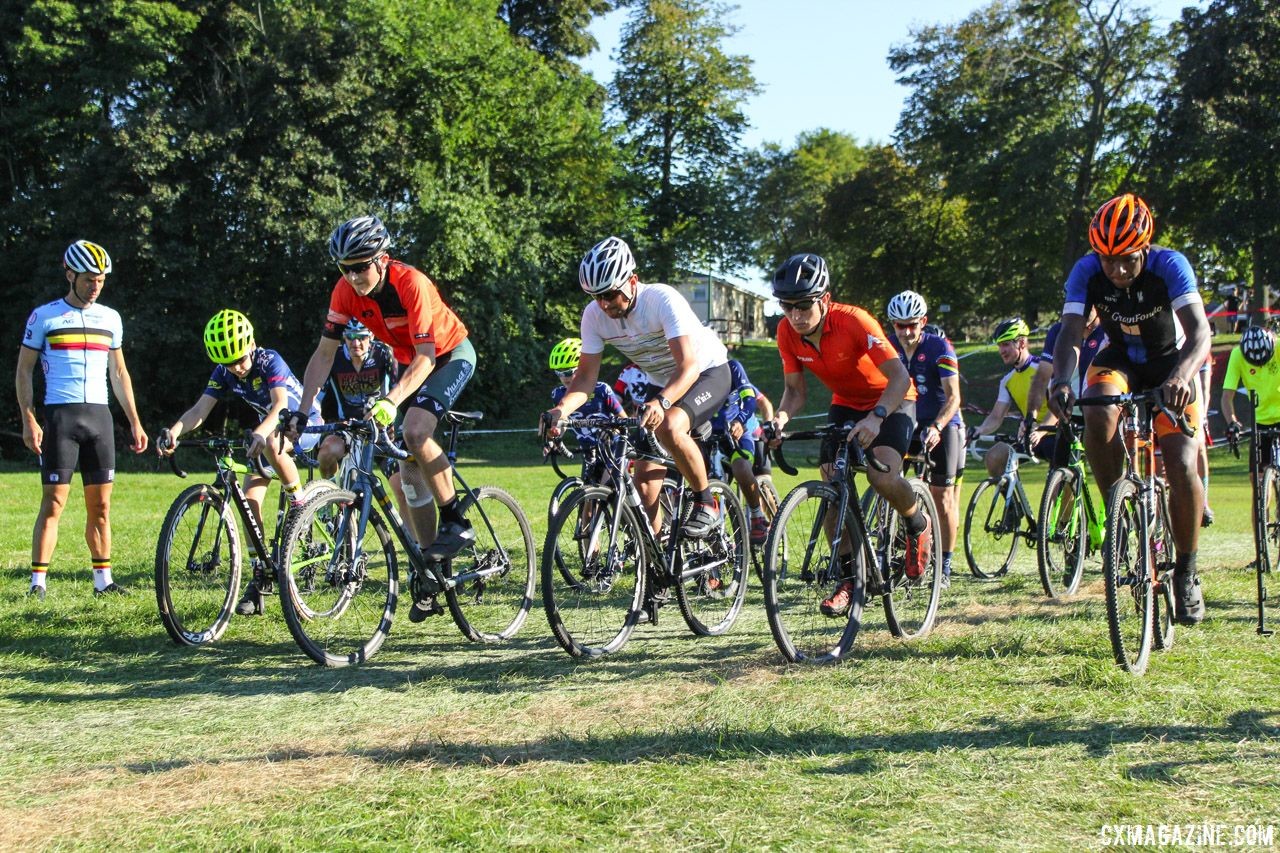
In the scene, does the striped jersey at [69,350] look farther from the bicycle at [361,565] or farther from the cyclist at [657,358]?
the cyclist at [657,358]

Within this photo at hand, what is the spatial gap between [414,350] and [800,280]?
7.48 ft

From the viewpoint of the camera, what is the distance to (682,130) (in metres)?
56.3

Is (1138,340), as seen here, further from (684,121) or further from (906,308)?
(684,121)

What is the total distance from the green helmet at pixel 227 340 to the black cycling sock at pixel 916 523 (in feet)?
14.2

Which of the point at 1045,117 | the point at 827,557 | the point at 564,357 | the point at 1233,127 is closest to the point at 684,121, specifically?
the point at 1045,117

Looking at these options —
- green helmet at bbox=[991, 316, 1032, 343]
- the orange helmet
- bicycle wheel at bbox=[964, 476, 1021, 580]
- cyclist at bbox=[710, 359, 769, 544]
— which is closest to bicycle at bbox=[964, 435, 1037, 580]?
bicycle wheel at bbox=[964, 476, 1021, 580]

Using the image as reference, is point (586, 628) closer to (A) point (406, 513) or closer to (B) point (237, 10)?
(A) point (406, 513)

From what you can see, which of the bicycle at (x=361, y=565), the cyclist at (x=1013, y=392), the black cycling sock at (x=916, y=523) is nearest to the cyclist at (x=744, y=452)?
the cyclist at (x=1013, y=392)

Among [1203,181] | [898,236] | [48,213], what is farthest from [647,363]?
[898,236]

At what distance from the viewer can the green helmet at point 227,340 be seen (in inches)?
296

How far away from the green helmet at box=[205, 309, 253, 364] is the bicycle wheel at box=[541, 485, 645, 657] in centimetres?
280

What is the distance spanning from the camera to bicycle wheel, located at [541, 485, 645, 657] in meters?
6.13

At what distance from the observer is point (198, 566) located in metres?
6.83

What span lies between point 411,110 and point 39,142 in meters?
11.4
